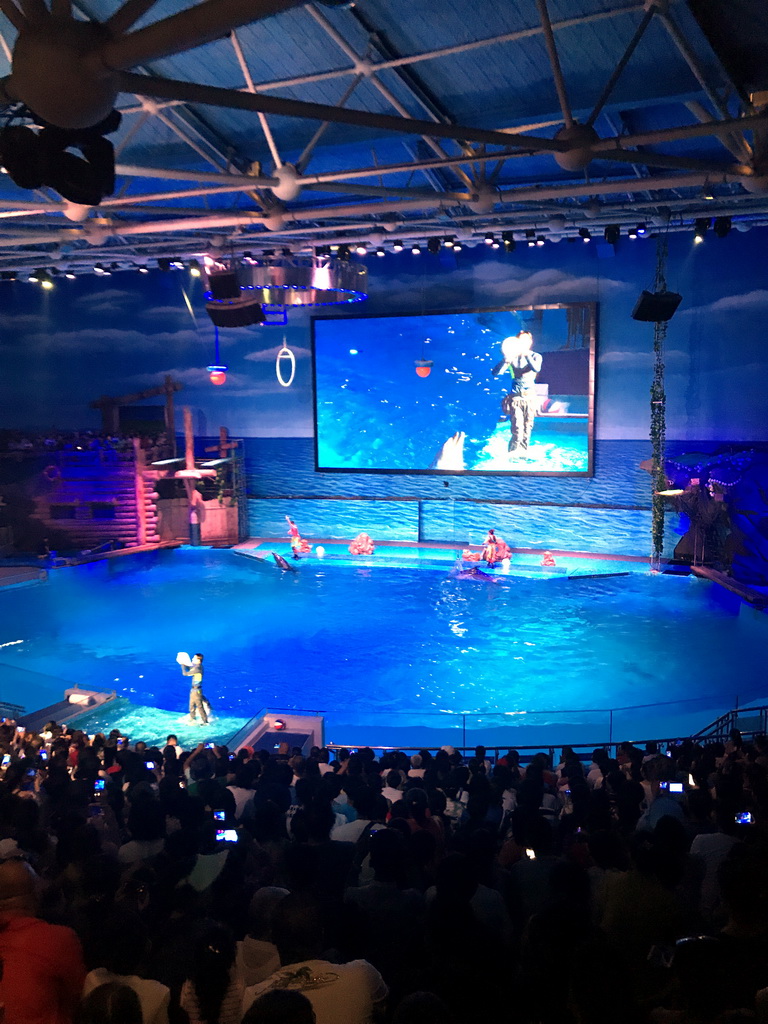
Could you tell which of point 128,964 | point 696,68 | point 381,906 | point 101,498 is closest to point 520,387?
point 101,498

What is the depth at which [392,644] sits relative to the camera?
44.5 ft

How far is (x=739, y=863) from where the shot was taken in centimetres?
299

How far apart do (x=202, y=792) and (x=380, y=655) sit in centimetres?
808

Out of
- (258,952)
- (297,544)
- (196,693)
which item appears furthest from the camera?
(297,544)

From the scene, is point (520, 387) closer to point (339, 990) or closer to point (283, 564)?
point (283, 564)

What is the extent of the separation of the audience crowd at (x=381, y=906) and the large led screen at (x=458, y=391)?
48.0 feet

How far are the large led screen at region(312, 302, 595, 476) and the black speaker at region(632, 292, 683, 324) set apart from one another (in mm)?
4658

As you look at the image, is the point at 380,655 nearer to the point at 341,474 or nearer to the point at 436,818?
the point at 436,818

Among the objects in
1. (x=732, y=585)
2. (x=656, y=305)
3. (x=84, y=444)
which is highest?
(x=656, y=305)

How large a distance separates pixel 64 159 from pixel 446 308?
16.7 metres

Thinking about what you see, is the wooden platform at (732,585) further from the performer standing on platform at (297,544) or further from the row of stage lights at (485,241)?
the performer standing on platform at (297,544)

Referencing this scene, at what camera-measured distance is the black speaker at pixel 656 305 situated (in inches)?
562

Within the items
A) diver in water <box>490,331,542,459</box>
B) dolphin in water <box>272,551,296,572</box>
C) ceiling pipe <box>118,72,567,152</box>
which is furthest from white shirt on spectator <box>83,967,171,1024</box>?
diver in water <box>490,331,542,459</box>

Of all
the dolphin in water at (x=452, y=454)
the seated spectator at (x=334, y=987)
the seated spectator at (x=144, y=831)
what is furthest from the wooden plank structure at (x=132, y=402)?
the seated spectator at (x=334, y=987)
